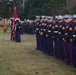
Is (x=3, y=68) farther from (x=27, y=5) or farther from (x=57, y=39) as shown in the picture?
(x=27, y=5)

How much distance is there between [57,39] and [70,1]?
2374 inches

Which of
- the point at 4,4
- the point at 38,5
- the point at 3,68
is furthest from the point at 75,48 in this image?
the point at 38,5

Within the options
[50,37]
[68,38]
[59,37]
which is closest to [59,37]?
[59,37]

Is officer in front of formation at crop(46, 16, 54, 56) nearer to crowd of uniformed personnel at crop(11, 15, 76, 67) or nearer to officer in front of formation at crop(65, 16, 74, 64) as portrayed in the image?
crowd of uniformed personnel at crop(11, 15, 76, 67)

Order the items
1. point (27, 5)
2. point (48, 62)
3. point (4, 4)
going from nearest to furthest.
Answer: point (48, 62)
point (4, 4)
point (27, 5)

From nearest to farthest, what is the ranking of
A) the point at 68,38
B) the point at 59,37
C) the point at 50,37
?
the point at 68,38 < the point at 59,37 < the point at 50,37

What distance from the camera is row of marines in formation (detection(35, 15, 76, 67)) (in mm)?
12094

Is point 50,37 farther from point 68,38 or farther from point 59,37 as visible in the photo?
point 68,38

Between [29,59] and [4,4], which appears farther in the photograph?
[4,4]

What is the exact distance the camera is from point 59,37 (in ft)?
44.1

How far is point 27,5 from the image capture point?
76688mm

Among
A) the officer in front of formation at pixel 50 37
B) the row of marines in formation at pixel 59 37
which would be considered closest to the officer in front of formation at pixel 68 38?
the row of marines in formation at pixel 59 37

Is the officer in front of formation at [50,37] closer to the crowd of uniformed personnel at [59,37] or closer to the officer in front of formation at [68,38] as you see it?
the crowd of uniformed personnel at [59,37]

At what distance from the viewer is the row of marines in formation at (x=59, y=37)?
12.1 metres
